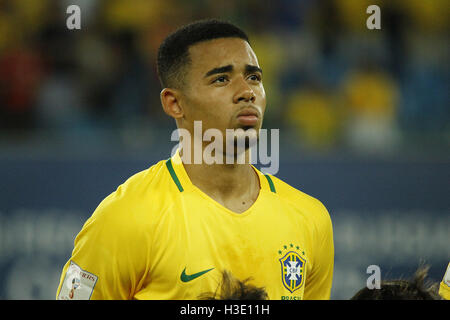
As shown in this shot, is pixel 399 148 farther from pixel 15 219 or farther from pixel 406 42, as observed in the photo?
pixel 15 219

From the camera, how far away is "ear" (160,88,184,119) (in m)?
2.76

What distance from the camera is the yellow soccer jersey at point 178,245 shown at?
250 centimetres

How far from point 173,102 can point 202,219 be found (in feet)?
1.73

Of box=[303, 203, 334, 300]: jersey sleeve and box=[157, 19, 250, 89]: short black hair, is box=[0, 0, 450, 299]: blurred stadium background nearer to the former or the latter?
box=[303, 203, 334, 300]: jersey sleeve

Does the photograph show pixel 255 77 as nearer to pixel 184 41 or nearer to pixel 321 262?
pixel 184 41

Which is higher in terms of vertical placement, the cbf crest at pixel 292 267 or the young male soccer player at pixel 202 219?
the young male soccer player at pixel 202 219

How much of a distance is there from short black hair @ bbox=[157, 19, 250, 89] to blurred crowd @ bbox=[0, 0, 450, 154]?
8.55ft

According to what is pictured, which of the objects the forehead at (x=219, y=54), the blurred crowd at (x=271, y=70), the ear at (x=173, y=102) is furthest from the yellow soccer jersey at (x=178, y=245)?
the blurred crowd at (x=271, y=70)

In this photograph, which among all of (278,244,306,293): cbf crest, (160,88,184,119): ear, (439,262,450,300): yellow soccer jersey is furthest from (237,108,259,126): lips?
(439,262,450,300): yellow soccer jersey

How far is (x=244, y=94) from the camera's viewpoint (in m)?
2.60

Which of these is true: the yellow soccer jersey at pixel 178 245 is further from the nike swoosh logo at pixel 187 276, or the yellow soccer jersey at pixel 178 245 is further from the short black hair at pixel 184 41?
the short black hair at pixel 184 41

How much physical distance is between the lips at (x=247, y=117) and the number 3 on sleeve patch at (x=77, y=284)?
83 cm

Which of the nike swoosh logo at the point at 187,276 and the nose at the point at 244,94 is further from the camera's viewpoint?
the nose at the point at 244,94

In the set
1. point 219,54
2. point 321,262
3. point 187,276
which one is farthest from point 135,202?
point 321,262
